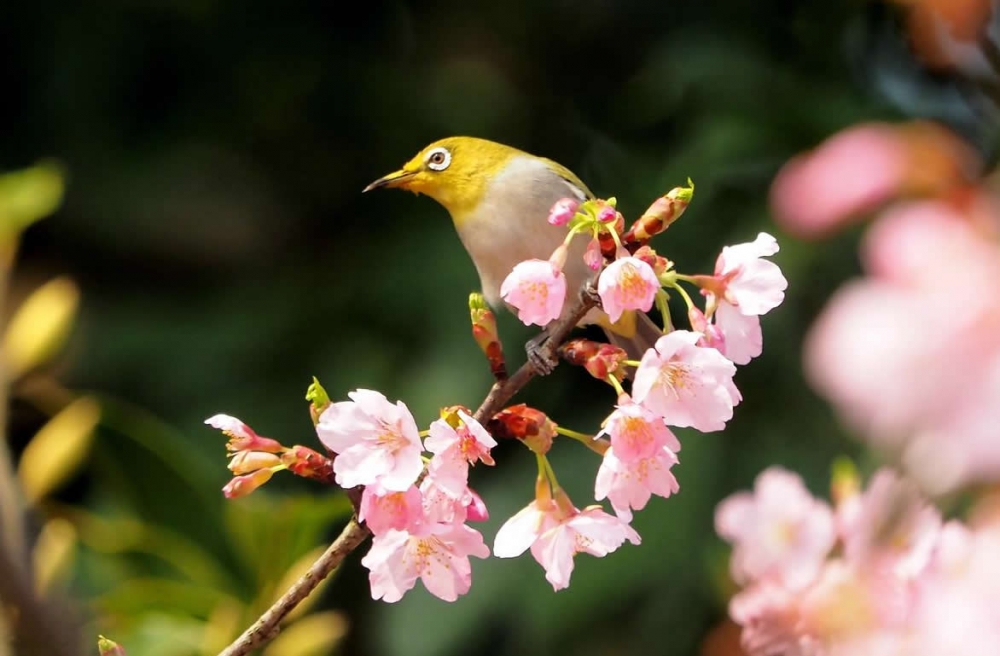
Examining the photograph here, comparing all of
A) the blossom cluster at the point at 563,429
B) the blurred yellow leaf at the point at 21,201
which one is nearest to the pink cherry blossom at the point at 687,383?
the blossom cluster at the point at 563,429

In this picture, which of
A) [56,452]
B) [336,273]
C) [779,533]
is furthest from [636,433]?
[336,273]

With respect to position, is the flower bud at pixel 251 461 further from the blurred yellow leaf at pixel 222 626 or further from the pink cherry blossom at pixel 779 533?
the blurred yellow leaf at pixel 222 626

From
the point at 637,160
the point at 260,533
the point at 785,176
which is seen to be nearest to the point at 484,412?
the point at 260,533

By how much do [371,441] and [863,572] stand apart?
13 cm

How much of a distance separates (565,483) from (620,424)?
2.08 feet

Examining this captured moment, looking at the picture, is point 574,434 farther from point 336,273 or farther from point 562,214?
point 336,273

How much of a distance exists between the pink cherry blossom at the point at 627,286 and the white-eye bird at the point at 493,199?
13cm

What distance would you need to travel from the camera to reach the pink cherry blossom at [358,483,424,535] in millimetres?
269

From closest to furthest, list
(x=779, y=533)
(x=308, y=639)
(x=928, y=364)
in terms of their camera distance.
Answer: (x=928, y=364)
(x=779, y=533)
(x=308, y=639)

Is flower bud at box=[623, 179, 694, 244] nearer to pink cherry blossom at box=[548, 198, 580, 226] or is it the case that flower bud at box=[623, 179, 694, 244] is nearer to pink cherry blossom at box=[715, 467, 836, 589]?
pink cherry blossom at box=[548, 198, 580, 226]

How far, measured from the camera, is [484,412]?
287 mm

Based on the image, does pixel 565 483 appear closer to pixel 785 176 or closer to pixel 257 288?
pixel 785 176

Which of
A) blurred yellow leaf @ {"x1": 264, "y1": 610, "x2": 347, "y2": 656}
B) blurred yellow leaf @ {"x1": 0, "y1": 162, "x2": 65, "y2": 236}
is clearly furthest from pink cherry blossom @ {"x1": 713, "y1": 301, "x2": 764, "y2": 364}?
blurred yellow leaf @ {"x1": 0, "y1": 162, "x2": 65, "y2": 236}

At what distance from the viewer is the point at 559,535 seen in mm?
314
